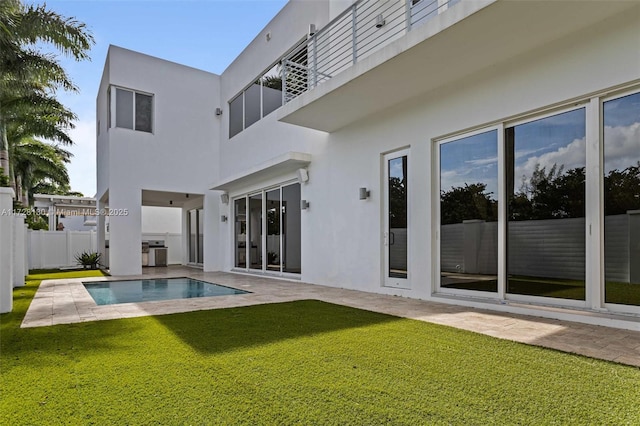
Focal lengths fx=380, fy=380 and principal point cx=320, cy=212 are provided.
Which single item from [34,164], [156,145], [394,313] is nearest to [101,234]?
[156,145]

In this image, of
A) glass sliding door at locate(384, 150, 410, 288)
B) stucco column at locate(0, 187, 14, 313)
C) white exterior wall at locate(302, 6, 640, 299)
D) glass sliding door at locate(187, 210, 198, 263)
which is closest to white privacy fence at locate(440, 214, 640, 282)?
white exterior wall at locate(302, 6, 640, 299)

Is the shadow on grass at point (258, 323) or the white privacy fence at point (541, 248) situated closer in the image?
the shadow on grass at point (258, 323)

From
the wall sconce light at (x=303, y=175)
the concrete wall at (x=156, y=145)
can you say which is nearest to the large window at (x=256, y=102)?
the concrete wall at (x=156, y=145)

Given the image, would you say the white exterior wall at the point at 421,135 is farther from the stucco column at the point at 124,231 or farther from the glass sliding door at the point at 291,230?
the stucco column at the point at 124,231

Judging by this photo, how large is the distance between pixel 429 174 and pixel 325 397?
5.05 metres

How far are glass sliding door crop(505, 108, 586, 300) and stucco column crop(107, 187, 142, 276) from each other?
1194 cm

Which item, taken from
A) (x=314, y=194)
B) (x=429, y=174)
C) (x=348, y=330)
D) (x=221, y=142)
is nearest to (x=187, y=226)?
(x=221, y=142)

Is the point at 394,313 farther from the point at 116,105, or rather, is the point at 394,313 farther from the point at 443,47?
the point at 116,105

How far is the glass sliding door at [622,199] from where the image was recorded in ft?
14.6

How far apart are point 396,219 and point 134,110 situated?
1090 cm

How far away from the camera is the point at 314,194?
9930 mm

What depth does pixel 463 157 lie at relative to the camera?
21.0 ft

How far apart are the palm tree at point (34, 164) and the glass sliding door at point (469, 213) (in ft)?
89.6

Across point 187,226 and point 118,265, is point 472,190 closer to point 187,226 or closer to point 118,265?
point 118,265
